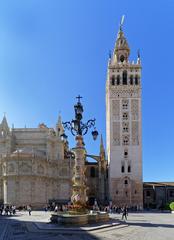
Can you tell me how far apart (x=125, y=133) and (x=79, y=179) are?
159ft

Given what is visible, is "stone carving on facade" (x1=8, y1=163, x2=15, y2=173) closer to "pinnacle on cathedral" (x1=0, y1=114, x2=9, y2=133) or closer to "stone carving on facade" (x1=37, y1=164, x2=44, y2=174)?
"stone carving on facade" (x1=37, y1=164, x2=44, y2=174)

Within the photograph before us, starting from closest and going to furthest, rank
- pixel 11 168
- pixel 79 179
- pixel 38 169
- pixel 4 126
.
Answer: pixel 79 179 < pixel 11 168 < pixel 38 169 < pixel 4 126

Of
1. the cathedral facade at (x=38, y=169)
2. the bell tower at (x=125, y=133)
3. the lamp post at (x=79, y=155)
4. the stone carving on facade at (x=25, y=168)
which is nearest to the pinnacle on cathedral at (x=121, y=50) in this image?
the bell tower at (x=125, y=133)

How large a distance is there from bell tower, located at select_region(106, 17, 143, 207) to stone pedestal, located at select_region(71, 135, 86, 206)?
46.2m

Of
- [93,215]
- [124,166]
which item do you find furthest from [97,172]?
[93,215]

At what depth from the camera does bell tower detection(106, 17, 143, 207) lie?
7400 cm

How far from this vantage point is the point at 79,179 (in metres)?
28.2

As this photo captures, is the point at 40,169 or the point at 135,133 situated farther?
the point at 135,133

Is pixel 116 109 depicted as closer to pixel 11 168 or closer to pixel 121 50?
pixel 121 50

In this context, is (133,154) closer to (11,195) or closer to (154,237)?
(11,195)

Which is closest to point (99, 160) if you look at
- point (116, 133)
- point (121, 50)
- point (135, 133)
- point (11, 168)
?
point (116, 133)

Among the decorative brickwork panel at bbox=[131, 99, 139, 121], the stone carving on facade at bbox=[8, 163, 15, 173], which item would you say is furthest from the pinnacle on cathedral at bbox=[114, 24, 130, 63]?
the stone carving on facade at bbox=[8, 163, 15, 173]

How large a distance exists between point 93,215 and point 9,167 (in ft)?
154

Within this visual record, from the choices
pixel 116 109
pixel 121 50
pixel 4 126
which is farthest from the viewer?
pixel 121 50
